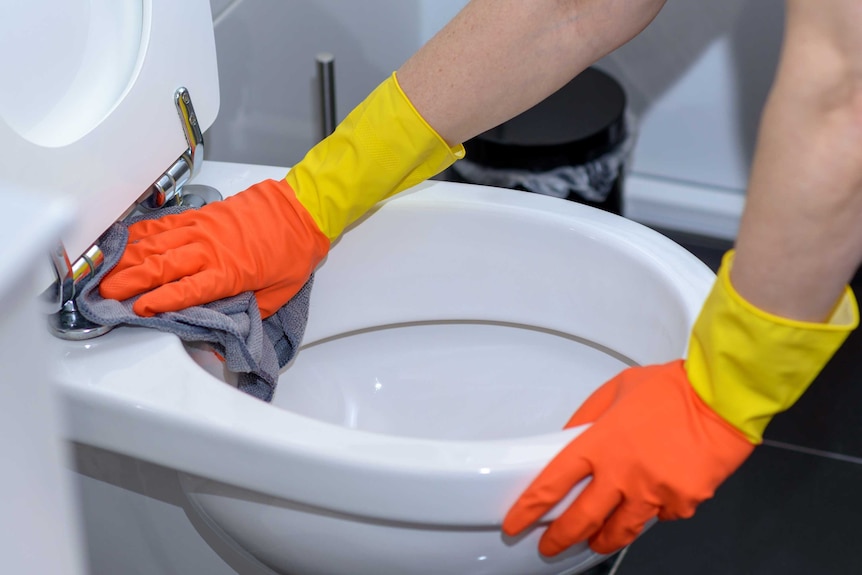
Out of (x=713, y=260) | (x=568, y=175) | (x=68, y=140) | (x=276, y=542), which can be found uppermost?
(x=68, y=140)

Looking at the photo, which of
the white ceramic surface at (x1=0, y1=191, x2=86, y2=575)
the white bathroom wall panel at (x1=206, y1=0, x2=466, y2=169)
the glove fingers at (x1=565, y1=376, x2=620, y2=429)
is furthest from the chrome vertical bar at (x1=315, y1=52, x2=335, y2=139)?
the white ceramic surface at (x1=0, y1=191, x2=86, y2=575)

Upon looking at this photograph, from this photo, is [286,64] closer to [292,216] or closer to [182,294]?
[292,216]

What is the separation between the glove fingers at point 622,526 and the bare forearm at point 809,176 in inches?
5.5

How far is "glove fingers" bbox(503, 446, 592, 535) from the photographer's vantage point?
1.80 ft

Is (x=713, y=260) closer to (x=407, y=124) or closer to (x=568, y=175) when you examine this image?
(x=568, y=175)

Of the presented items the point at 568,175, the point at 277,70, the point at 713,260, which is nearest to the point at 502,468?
the point at 277,70

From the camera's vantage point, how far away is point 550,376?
0.81 m

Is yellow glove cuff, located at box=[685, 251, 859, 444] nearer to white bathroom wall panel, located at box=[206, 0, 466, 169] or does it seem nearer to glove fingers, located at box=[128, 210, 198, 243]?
glove fingers, located at box=[128, 210, 198, 243]

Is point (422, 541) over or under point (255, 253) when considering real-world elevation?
under

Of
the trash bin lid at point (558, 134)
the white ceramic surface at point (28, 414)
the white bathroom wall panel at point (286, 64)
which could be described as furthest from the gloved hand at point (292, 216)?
the trash bin lid at point (558, 134)

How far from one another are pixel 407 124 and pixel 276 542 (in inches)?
12.7

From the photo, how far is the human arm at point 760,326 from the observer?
1.69 feet

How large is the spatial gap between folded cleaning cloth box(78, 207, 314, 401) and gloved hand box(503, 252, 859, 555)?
22 centimetres

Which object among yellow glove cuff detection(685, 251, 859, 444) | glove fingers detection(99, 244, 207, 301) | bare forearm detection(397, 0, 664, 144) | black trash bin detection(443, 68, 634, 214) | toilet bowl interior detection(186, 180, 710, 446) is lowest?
black trash bin detection(443, 68, 634, 214)
